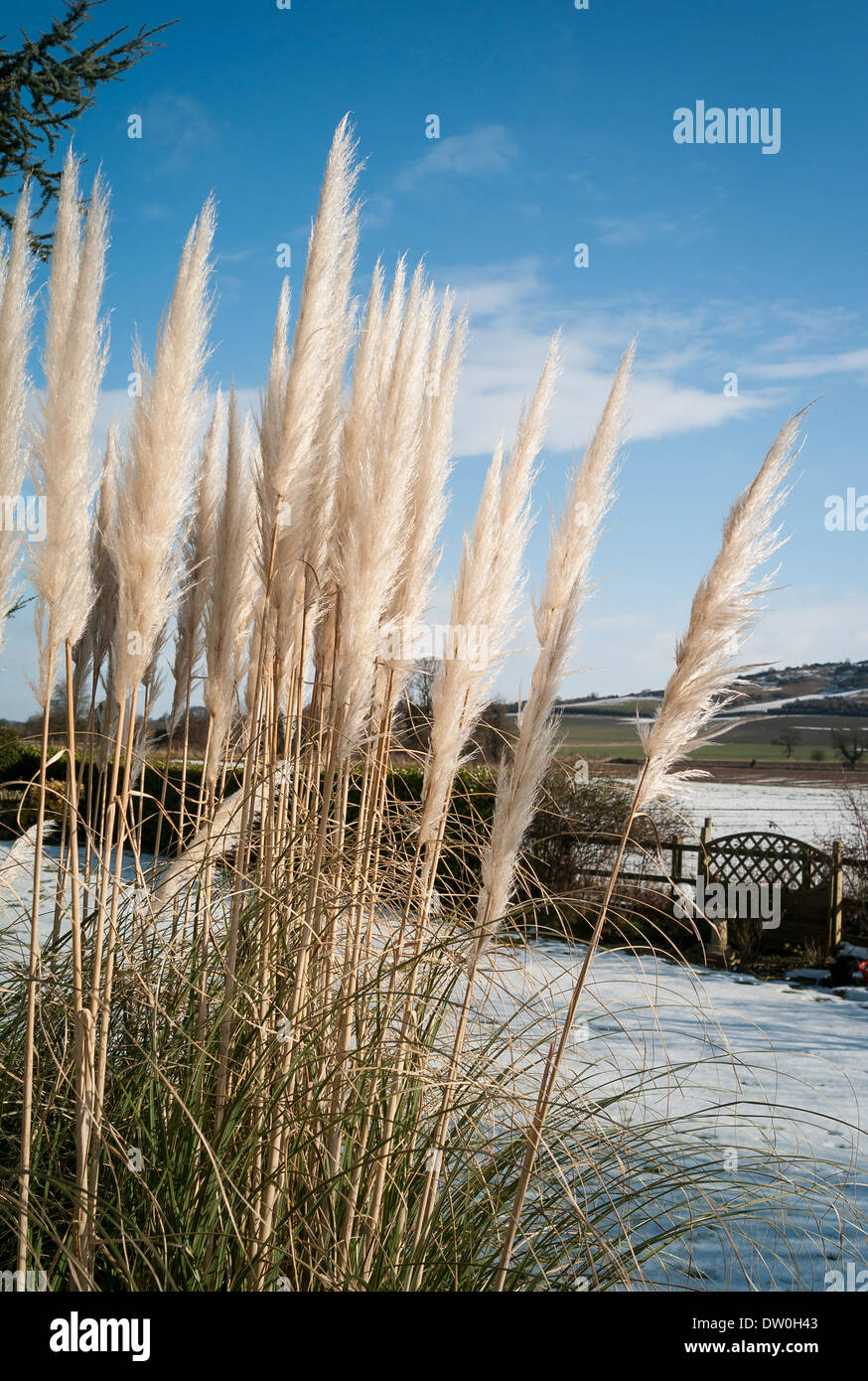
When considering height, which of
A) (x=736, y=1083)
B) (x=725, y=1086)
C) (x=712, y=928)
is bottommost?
(x=725, y=1086)

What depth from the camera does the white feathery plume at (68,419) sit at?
1.88m

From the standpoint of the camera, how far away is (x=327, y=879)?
246 cm

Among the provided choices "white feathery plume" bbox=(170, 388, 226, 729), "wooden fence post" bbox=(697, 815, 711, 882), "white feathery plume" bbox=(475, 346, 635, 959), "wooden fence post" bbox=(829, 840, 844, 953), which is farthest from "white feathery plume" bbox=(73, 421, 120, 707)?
"wooden fence post" bbox=(829, 840, 844, 953)

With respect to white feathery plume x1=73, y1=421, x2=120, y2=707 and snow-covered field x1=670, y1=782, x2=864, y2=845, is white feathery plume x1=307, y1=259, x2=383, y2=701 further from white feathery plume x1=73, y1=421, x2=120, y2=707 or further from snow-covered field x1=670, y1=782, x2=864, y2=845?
snow-covered field x1=670, y1=782, x2=864, y2=845

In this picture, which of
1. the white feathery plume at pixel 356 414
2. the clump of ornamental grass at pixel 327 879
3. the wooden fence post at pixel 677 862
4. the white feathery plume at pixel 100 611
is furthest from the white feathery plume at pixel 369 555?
the wooden fence post at pixel 677 862

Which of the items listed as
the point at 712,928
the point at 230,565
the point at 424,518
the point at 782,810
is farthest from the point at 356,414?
the point at 782,810

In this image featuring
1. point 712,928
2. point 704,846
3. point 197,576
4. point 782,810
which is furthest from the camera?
point 782,810

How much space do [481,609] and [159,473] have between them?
0.78m

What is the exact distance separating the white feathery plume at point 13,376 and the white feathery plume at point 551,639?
1.11 metres

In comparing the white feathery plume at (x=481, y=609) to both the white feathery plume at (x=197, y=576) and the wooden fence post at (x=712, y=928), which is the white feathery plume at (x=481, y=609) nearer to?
the white feathery plume at (x=197, y=576)

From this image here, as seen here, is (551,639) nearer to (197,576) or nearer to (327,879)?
(327,879)

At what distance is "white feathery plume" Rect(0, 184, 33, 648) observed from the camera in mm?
1855

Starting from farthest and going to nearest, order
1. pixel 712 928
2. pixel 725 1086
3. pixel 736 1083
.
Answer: pixel 712 928
pixel 725 1086
pixel 736 1083
